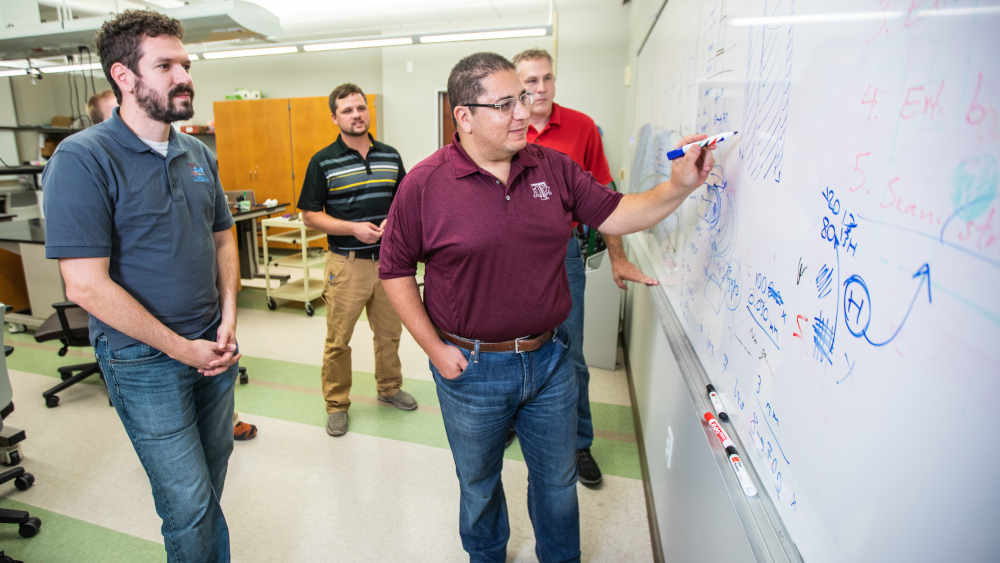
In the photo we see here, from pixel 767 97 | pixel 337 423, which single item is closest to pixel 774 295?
pixel 767 97

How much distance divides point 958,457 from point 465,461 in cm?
112

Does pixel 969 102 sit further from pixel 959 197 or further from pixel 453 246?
pixel 453 246

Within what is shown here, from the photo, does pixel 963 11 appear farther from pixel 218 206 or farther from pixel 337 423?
pixel 337 423

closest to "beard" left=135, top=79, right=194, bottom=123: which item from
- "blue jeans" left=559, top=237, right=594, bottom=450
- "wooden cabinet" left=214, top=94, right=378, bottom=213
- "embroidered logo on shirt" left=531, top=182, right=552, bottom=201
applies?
"embroidered logo on shirt" left=531, top=182, right=552, bottom=201

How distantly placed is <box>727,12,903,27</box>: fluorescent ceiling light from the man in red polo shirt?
86 cm

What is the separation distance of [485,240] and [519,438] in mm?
584

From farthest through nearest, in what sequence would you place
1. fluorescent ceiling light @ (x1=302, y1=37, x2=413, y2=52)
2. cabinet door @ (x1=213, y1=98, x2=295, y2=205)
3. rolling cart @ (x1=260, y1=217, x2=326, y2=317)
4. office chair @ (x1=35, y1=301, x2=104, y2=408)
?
cabinet door @ (x1=213, y1=98, x2=295, y2=205)
fluorescent ceiling light @ (x1=302, y1=37, x2=413, y2=52)
rolling cart @ (x1=260, y1=217, x2=326, y2=317)
office chair @ (x1=35, y1=301, x2=104, y2=408)

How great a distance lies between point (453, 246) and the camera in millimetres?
1196

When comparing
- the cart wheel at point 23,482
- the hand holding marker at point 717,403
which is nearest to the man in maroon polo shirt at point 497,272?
the hand holding marker at point 717,403

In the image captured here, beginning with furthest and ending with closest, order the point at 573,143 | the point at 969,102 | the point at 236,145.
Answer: the point at 236,145 < the point at 573,143 < the point at 969,102

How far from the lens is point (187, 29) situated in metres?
3.37

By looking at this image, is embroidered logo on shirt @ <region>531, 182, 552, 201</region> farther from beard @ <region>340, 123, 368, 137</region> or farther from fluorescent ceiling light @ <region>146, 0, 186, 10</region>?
fluorescent ceiling light @ <region>146, 0, 186, 10</region>

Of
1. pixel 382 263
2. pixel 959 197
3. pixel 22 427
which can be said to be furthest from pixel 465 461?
pixel 22 427

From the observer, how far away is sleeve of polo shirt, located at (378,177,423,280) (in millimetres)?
1248
